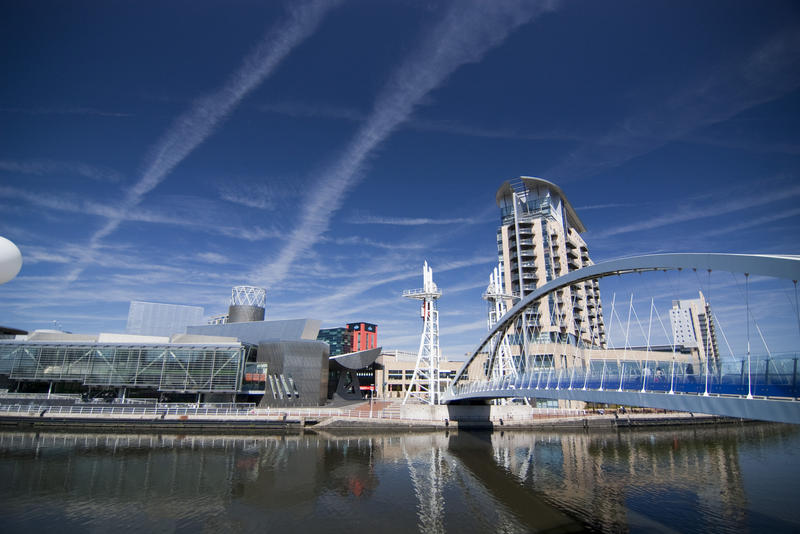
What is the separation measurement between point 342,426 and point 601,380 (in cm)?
3032

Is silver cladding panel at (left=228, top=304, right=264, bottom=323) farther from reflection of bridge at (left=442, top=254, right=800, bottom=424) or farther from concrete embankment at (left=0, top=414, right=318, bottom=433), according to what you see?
reflection of bridge at (left=442, top=254, right=800, bottom=424)

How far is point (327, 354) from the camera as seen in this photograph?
5719cm

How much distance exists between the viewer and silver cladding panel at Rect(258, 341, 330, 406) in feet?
176

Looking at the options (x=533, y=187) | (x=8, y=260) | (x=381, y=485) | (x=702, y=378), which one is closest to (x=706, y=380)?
(x=702, y=378)

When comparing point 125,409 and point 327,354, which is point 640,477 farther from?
point 125,409

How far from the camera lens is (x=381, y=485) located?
80.5ft

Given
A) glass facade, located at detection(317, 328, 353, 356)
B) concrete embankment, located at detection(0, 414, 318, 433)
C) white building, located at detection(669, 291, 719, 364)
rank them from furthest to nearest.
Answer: white building, located at detection(669, 291, 719, 364) → glass facade, located at detection(317, 328, 353, 356) → concrete embankment, located at detection(0, 414, 318, 433)

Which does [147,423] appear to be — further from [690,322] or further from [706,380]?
[690,322]

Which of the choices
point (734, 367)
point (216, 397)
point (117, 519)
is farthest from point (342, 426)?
point (734, 367)

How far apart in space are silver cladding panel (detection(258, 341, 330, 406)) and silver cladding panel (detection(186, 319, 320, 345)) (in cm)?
605

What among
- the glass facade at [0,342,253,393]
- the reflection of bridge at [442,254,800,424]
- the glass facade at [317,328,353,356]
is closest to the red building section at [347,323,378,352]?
the glass facade at [317,328,353,356]

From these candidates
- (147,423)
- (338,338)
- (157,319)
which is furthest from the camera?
(338,338)

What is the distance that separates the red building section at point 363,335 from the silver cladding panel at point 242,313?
86577 millimetres

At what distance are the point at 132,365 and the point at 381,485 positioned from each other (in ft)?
138
